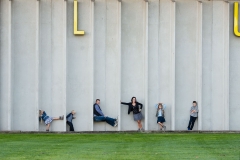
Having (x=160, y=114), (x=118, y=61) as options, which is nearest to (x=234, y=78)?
(x=160, y=114)

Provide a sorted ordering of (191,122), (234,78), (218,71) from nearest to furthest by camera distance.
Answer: (191,122)
(218,71)
(234,78)

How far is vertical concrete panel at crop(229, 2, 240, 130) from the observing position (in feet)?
133

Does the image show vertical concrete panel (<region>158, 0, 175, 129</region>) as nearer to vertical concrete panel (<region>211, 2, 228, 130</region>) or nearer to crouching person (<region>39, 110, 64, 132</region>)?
vertical concrete panel (<region>211, 2, 228, 130</region>)

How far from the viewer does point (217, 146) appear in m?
26.9

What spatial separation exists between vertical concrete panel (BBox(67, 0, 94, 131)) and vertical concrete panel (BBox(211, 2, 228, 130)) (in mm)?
6229

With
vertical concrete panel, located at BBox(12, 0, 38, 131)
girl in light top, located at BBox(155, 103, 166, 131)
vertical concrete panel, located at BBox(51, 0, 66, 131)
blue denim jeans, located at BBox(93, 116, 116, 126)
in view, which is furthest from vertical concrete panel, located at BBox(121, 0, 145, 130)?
vertical concrete panel, located at BBox(12, 0, 38, 131)

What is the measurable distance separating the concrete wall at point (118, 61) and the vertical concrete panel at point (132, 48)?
5cm

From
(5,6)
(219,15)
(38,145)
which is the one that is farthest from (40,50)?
(38,145)

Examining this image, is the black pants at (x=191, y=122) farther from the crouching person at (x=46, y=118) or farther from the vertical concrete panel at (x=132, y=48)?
the crouching person at (x=46, y=118)

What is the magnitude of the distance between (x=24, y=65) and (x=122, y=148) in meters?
14.9

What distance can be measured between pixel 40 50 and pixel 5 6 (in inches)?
110

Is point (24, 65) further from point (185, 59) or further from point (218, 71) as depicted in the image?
point (218, 71)

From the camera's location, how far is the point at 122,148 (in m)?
26.0

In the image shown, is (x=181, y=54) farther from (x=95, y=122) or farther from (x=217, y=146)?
(x=217, y=146)
